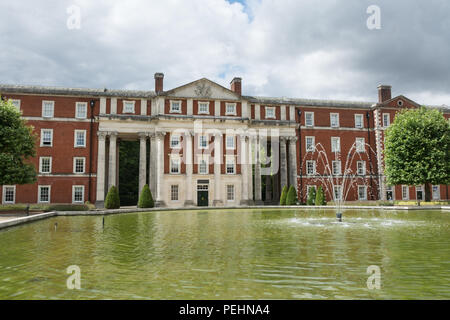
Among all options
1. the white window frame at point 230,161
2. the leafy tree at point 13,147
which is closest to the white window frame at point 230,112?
the white window frame at point 230,161

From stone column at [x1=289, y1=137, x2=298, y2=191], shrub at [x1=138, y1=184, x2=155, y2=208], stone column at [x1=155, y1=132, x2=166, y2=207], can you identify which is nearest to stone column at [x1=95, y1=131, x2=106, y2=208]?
shrub at [x1=138, y1=184, x2=155, y2=208]

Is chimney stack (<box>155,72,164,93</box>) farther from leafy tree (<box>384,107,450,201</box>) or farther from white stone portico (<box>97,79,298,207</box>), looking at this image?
leafy tree (<box>384,107,450,201</box>)

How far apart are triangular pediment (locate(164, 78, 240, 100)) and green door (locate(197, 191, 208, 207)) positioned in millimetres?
12800

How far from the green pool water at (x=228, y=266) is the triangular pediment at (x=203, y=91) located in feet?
109

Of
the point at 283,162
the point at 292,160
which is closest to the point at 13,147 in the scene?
the point at 283,162

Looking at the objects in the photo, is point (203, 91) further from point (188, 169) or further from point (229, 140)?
point (188, 169)

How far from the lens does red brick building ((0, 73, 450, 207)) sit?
41.8 metres

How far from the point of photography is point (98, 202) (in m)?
40.8

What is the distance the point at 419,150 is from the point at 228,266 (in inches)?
1480

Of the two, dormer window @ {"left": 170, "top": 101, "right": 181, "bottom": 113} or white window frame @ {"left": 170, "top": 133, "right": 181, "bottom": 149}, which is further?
dormer window @ {"left": 170, "top": 101, "right": 181, "bottom": 113}

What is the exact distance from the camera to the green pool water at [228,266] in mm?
6059
